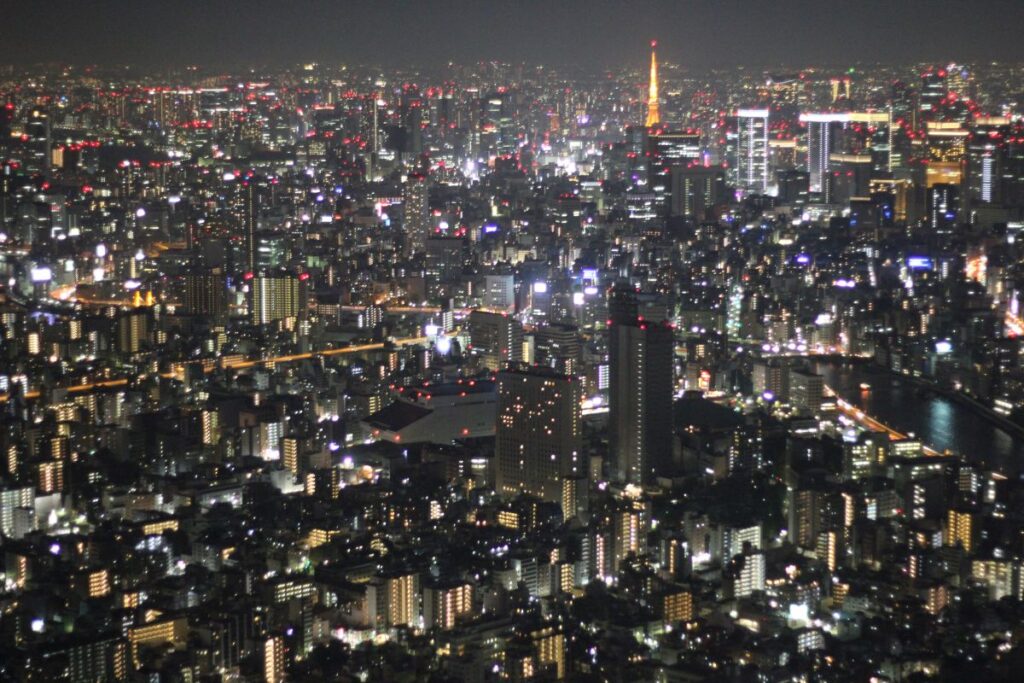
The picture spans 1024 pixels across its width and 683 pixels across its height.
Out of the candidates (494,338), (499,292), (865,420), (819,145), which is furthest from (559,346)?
(819,145)

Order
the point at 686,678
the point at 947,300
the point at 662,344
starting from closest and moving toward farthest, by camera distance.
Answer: the point at 686,678 → the point at 662,344 → the point at 947,300

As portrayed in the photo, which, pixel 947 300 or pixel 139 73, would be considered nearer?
pixel 139 73

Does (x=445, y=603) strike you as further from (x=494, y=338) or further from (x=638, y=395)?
(x=494, y=338)

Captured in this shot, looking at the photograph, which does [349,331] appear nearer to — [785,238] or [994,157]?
[785,238]

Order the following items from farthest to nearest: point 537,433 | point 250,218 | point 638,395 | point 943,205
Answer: point 943,205, point 250,218, point 638,395, point 537,433

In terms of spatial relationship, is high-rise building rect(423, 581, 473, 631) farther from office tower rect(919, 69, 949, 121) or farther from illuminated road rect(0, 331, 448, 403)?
office tower rect(919, 69, 949, 121)

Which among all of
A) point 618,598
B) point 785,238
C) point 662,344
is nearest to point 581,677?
point 618,598
